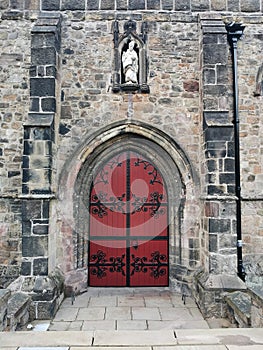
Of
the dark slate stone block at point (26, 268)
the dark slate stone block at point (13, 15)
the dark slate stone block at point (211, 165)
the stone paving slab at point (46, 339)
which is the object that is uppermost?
the dark slate stone block at point (13, 15)

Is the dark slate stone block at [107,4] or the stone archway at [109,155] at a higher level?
the dark slate stone block at [107,4]

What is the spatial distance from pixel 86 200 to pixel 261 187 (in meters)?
3.74

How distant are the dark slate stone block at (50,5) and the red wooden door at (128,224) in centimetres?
345

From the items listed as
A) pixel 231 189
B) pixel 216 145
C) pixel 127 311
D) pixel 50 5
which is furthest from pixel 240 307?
pixel 50 5

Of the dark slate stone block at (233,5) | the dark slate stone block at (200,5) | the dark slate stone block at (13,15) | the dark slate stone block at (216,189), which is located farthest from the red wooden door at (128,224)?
the dark slate stone block at (233,5)

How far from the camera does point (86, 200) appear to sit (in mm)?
6668

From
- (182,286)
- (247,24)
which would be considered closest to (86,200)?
(182,286)

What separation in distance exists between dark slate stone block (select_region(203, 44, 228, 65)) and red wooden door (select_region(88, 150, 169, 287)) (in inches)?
95.6

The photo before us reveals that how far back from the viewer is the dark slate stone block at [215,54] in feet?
20.5

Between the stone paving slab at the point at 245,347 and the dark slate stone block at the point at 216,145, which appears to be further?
the dark slate stone block at the point at 216,145

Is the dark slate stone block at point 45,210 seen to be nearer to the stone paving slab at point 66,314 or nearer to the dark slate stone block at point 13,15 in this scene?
the stone paving slab at point 66,314

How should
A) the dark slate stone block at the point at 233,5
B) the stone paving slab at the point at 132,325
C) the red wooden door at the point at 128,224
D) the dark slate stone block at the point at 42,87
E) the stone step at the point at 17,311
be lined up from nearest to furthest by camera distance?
the stone step at the point at 17,311
the stone paving slab at the point at 132,325
the dark slate stone block at the point at 42,87
the red wooden door at the point at 128,224
the dark slate stone block at the point at 233,5

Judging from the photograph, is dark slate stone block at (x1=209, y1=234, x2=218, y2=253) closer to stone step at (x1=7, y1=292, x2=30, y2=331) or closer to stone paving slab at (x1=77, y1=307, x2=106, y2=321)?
stone paving slab at (x1=77, y1=307, x2=106, y2=321)

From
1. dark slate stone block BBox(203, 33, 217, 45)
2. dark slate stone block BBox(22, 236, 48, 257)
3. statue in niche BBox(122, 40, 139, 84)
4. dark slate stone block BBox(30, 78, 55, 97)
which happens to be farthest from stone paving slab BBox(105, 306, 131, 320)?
dark slate stone block BBox(203, 33, 217, 45)
